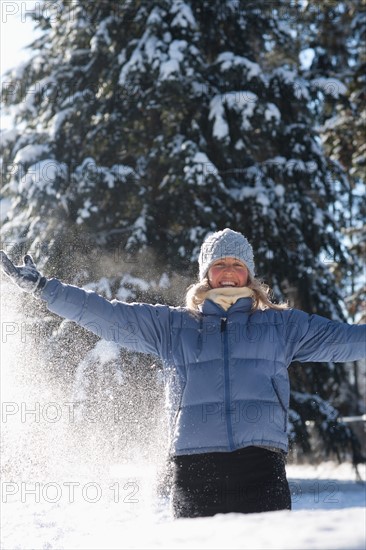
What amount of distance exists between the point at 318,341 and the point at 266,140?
7564mm

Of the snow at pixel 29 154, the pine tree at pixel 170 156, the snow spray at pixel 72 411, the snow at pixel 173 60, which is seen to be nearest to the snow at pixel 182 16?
the pine tree at pixel 170 156

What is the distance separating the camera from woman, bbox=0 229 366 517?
121 inches

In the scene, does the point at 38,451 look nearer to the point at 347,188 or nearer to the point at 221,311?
the point at 221,311

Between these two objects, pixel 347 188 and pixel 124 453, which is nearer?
pixel 124 453

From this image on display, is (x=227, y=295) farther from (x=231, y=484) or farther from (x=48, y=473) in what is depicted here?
(x=48, y=473)

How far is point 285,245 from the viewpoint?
10242 millimetres

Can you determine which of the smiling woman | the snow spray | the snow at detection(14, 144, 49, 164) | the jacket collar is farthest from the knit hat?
the snow at detection(14, 144, 49, 164)

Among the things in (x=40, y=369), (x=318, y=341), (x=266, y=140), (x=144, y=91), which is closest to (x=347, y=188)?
(x=266, y=140)

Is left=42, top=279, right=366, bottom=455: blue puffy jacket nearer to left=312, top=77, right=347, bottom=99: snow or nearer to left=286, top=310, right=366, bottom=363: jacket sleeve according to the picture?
left=286, top=310, right=366, bottom=363: jacket sleeve

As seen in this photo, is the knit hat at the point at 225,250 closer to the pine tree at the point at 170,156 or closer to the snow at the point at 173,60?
the pine tree at the point at 170,156

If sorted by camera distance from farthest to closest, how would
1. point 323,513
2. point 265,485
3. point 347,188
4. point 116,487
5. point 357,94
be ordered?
point 357,94
point 347,188
point 116,487
point 265,485
point 323,513

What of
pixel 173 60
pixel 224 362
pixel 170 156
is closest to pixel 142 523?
pixel 224 362

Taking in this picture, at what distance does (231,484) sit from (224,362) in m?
0.50

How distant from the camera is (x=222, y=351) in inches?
125
